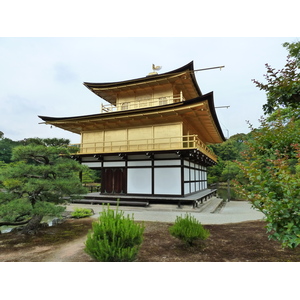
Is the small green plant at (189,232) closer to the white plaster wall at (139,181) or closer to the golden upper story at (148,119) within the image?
the golden upper story at (148,119)

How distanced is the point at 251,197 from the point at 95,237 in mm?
2865

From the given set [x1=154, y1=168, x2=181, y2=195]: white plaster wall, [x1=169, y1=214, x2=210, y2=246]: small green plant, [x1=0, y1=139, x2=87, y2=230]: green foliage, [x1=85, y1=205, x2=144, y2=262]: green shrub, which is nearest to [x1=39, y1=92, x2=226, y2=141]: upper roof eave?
[x1=154, y1=168, x2=181, y2=195]: white plaster wall

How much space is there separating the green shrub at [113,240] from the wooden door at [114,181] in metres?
10.0

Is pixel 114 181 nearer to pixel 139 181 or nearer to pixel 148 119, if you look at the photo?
pixel 139 181

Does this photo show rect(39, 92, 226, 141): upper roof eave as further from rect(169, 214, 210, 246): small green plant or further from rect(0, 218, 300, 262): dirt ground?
rect(169, 214, 210, 246): small green plant

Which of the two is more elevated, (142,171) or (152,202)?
(142,171)

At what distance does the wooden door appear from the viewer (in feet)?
45.0

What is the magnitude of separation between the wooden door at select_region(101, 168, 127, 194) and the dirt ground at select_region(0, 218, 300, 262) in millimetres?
7213

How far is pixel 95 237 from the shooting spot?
11.1ft

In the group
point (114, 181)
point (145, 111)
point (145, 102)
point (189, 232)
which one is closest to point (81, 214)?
point (114, 181)

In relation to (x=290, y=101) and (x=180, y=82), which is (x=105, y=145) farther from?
(x=290, y=101)
